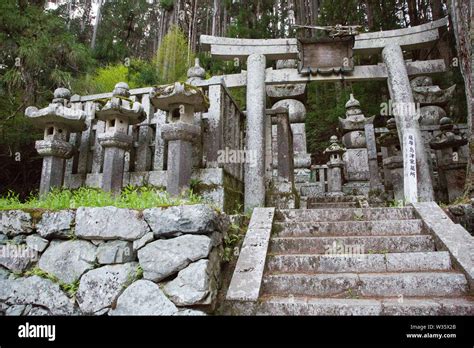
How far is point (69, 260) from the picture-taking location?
3158 mm

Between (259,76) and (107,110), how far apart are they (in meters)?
3.81

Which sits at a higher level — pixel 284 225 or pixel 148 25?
pixel 148 25

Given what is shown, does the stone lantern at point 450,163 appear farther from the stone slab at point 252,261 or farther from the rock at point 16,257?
the rock at point 16,257

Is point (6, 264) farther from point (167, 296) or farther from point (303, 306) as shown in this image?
point (303, 306)

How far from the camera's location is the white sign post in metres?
5.73

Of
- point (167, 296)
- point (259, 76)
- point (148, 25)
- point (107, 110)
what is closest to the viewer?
point (167, 296)

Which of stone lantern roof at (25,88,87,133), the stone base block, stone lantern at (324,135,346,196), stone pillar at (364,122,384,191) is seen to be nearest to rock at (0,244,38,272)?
stone lantern roof at (25,88,87,133)

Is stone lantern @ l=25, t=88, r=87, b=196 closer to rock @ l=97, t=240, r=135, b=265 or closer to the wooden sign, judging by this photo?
rock @ l=97, t=240, r=135, b=265

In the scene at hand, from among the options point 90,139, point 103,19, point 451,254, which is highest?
point 103,19

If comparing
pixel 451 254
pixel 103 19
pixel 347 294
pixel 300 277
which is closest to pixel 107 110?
pixel 300 277

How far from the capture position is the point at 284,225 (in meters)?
4.28

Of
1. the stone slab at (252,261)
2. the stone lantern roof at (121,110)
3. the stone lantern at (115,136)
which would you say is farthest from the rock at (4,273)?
the stone lantern roof at (121,110)

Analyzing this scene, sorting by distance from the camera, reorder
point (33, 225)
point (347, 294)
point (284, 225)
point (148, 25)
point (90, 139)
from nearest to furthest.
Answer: point (347, 294) < point (33, 225) < point (284, 225) < point (90, 139) < point (148, 25)

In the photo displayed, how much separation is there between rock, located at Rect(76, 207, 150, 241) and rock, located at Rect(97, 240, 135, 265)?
0.22 ft
